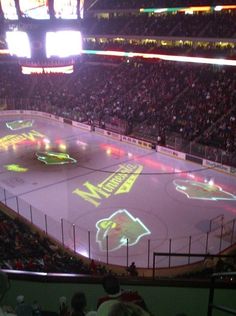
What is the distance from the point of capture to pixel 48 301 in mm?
4449

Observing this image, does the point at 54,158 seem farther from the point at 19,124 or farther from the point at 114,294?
the point at 114,294

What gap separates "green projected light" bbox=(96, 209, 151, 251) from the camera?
12812mm

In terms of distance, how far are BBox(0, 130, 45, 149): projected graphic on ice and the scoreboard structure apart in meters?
6.22

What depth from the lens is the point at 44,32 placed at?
1830 centimetres

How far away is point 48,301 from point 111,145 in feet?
67.1

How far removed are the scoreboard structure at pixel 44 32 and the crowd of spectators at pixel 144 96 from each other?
24.0ft

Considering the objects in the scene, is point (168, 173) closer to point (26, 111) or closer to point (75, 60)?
point (75, 60)

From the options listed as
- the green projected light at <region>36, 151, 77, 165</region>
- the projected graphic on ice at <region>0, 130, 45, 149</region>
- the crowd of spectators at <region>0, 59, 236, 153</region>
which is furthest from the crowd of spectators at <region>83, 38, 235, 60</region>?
the green projected light at <region>36, 151, 77, 165</region>

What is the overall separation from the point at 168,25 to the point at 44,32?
15964mm

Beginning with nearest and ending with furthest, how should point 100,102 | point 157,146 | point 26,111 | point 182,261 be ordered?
1. point 182,261
2. point 157,146
3. point 100,102
4. point 26,111

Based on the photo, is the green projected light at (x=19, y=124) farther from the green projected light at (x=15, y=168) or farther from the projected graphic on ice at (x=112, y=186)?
the projected graphic on ice at (x=112, y=186)

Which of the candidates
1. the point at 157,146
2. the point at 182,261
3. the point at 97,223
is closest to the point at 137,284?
the point at 182,261

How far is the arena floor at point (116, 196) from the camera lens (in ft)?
42.0

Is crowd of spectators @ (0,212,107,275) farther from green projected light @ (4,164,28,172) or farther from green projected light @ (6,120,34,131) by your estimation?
green projected light @ (6,120,34,131)
